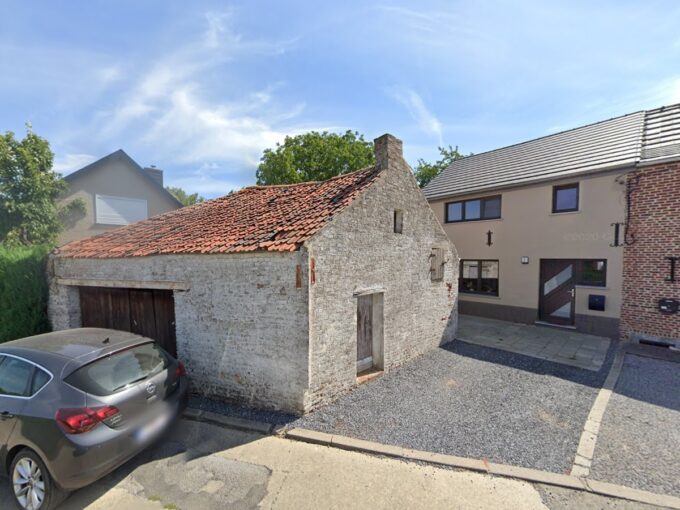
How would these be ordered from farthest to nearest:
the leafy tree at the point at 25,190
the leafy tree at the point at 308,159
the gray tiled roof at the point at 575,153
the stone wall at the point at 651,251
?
the leafy tree at the point at 308,159, the leafy tree at the point at 25,190, the gray tiled roof at the point at 575,153, the stone wall at the point at 651,251

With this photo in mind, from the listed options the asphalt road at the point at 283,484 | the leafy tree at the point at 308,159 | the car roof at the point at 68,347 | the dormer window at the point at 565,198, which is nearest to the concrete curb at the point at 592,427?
the asphalt road at the point at 283,484

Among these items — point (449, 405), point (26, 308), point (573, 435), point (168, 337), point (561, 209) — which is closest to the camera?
point (573, 435)

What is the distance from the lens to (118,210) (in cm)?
1725

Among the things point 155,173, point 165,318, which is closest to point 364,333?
point 165,318

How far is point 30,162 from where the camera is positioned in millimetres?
13180

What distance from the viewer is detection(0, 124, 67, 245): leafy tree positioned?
12.9 metres

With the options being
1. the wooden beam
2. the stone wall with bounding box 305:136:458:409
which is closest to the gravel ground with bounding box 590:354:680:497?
the stone wall with bounding box 305:136:458:409

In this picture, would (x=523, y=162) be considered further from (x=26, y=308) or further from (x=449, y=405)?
(x=26, y=308)

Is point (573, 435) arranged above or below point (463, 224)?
below

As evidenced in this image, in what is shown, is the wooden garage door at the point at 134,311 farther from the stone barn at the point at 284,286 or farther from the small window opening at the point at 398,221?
the small window opening at the point at 398,221

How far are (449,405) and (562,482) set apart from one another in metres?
1.97

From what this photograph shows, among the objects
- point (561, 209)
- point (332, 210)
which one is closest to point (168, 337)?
point (332, 210)

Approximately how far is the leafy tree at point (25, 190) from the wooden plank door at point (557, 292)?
20.8 meters

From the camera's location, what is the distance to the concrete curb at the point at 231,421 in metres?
4.81
